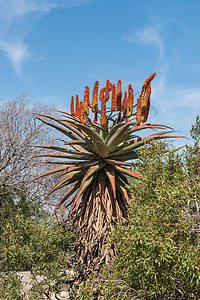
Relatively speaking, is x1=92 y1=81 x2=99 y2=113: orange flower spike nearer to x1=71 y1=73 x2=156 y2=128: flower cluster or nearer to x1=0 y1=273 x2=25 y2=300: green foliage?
x1=71 y1=73 x2=156 y2=128: flower cluster

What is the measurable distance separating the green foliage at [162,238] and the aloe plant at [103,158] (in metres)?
1.33

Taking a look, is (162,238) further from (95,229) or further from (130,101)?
(130,101)

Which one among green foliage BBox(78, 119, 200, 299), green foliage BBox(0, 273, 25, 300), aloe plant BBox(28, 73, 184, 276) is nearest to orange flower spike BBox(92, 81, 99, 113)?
aloe plant BBox(28, 73, 184, 276)

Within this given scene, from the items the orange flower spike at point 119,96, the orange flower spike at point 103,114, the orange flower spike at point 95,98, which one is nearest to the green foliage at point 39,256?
the orange flower spike at point 103,114

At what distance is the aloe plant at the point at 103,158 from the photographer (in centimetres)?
771

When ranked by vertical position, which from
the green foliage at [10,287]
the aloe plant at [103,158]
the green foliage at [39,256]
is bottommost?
the green foliage at [10,287]

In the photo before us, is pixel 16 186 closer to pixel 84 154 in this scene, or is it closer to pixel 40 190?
pixel 40 190

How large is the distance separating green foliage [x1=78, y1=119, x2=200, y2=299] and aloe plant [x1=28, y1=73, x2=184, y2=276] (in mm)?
1329

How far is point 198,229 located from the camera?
4.87 meters

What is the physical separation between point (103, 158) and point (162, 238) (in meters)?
3.51

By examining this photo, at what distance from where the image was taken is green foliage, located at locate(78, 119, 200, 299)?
4.95 metres

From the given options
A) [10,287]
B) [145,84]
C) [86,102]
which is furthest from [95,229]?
[145,84]

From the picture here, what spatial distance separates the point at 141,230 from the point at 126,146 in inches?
129

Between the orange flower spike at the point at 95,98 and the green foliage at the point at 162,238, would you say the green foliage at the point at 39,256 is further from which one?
the orange flower spike at the point at 95,98
